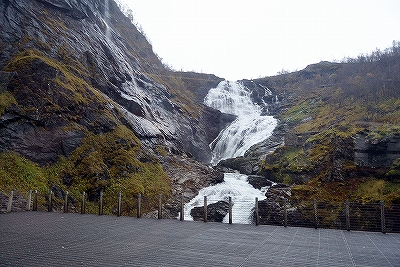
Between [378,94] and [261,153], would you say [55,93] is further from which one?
[378,94]

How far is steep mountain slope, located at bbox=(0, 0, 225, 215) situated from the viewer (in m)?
19.1

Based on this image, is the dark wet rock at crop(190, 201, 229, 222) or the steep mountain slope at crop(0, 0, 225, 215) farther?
the steep mountain slope at crop(0, 0, 225, 215)

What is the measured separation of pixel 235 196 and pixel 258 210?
299 inches

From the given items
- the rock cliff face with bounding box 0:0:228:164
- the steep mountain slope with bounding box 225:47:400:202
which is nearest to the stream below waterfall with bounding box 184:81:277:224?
the steep mountain slope with bounding box 225:47:400:202

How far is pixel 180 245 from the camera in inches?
339

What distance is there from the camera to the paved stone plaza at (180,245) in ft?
22.6

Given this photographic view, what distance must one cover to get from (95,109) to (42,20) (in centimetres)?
1385

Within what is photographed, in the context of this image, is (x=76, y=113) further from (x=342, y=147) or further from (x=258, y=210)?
(x=342, y=147)

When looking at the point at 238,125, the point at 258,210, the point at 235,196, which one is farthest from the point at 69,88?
the point at 238,125

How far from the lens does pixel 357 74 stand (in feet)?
182

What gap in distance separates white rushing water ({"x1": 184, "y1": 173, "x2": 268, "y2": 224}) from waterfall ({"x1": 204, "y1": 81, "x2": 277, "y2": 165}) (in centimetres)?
1283

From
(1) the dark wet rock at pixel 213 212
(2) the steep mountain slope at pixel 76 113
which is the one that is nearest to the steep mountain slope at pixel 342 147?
(1) the dark wet rock at pixel 213 212

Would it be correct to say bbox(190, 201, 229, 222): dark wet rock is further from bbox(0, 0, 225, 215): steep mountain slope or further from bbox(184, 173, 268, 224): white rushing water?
bbox(0, 0, 225, 215): steep mountain slope

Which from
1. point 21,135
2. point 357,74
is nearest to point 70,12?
point 21,135
